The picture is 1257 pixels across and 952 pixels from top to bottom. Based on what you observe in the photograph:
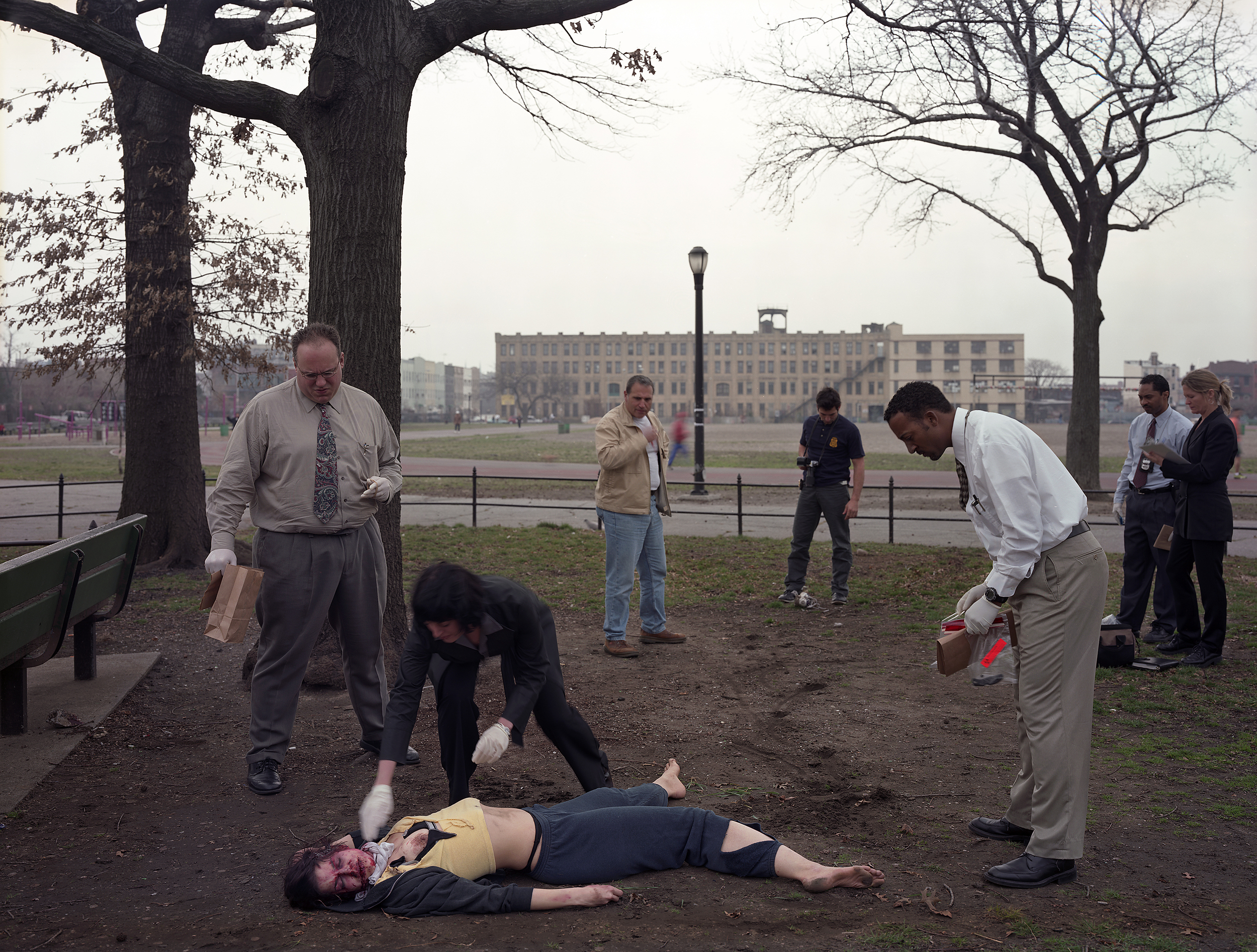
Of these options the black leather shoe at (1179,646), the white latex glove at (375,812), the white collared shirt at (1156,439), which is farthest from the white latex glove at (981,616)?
the black leather shoe at (1179,646)

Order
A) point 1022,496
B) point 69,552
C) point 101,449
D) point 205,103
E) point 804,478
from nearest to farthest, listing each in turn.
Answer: point 1022,496
point 69,552
point 205,103
point 804,478
point 101,449

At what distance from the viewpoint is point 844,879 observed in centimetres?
327

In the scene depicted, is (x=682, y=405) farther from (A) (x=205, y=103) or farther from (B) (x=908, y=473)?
(A) (x=205, y=103)

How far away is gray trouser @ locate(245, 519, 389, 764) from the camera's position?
4.38 metres

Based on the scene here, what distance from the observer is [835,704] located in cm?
573

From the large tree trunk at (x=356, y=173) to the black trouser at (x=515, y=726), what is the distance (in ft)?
7.78

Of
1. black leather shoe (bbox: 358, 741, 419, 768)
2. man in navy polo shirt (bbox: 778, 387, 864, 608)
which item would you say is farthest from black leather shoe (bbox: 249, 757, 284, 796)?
man in navy polo shirt (bbox: 778, 387, 864, 608)

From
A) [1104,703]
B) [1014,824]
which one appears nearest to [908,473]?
[1104,703]

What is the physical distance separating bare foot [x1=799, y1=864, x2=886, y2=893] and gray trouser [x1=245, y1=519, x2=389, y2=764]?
91.9 inches

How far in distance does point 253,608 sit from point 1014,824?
3.25m

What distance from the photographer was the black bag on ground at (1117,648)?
6477mm

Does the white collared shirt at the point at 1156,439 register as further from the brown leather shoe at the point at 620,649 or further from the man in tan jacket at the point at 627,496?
the brown leather shoe at the point at 620,649

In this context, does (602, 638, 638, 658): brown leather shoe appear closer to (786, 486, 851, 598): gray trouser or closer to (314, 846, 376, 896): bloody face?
(786, 486, 851, 598): gray trouser

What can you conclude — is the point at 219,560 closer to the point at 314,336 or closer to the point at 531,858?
the point at 314,336
